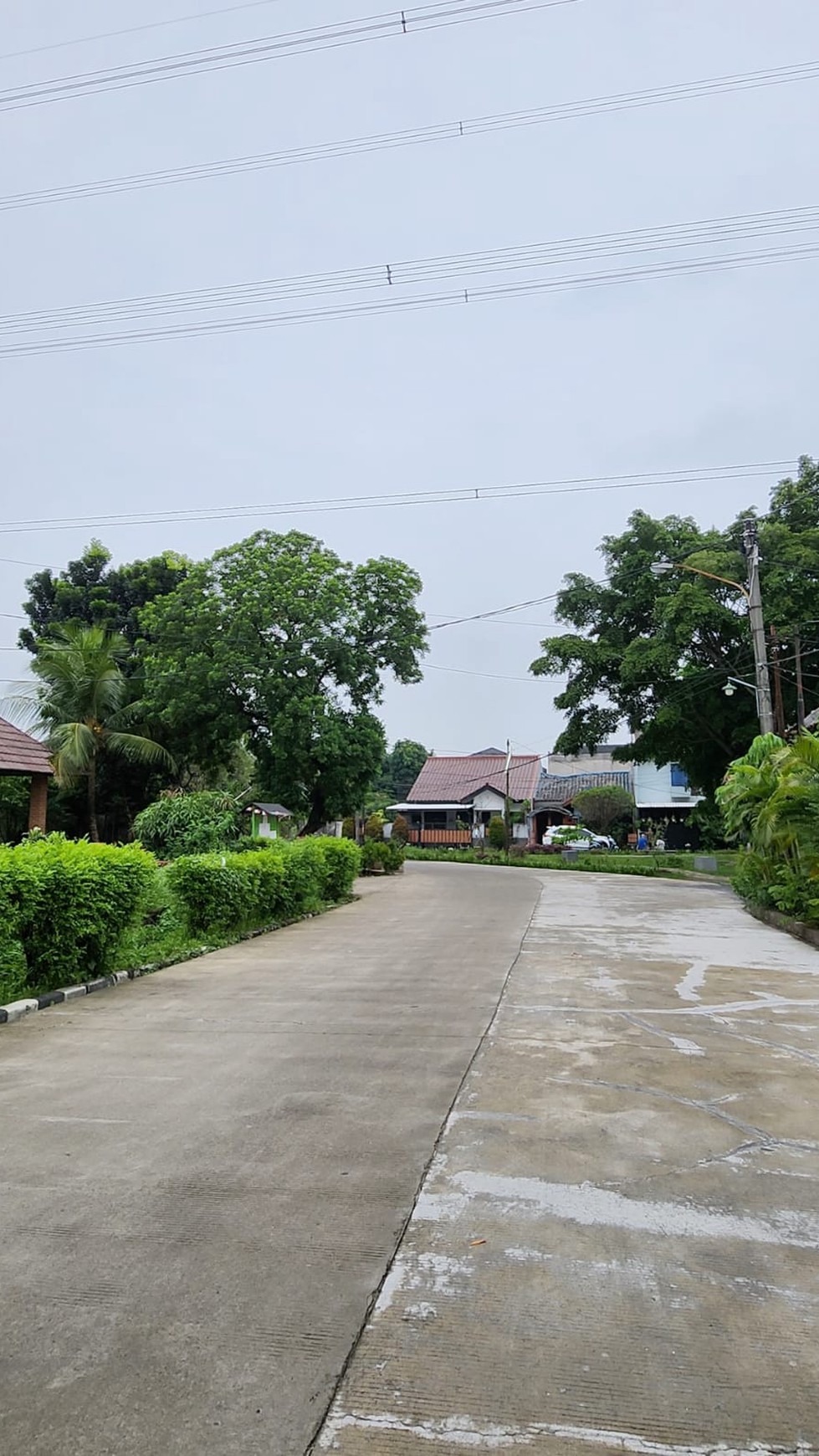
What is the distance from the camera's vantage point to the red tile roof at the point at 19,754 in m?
17.3

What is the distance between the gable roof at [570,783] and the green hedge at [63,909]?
43.0m

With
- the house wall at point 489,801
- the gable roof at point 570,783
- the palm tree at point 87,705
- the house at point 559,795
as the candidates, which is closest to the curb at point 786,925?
the palm tree at point 87,705

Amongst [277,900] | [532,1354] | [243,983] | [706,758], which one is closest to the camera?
[532,1354]

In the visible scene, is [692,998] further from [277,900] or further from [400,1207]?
[277,900]

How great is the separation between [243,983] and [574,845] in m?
34.8

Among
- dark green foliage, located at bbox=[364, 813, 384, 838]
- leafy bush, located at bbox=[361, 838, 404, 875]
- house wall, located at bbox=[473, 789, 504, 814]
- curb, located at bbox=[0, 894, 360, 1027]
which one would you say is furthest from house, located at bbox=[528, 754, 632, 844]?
curb, located at bbox=[0, 894, 360, 1027]

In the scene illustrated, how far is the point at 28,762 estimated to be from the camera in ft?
58.2

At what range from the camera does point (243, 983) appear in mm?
8945

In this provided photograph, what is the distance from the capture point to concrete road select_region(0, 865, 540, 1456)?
2.45 metres

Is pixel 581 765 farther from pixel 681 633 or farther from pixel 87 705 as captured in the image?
pixel 87 705

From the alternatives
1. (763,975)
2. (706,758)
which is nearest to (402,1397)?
(763,975)

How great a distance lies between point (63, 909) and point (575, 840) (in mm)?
36822

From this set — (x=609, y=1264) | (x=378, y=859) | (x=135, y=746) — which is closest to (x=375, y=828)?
(x=378, y=859)

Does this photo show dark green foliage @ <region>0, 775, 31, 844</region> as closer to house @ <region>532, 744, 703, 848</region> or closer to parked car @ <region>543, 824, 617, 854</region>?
parked car @ <region>543, 824, 617, 854</region>
